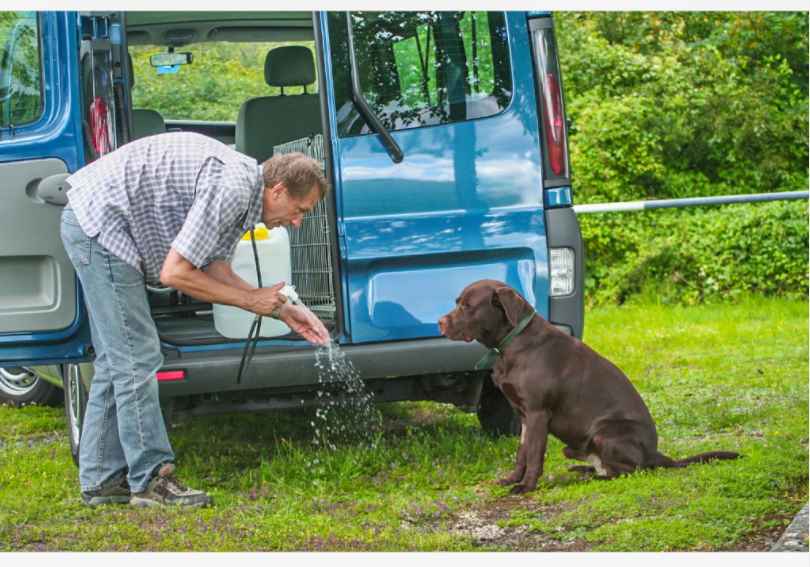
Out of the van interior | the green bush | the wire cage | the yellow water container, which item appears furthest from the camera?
the green bush

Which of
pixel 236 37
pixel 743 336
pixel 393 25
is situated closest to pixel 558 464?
pixel 393 25

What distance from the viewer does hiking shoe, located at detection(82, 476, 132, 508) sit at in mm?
4188

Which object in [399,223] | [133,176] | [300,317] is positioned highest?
[133,176]

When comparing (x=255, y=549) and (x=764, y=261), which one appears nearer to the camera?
(x=255, y=549)

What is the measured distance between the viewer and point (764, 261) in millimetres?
10523

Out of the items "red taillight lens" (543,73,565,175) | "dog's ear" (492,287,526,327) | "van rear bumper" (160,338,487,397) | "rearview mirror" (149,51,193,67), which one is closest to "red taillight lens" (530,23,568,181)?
"red taillight lens" (543,73,565,175)

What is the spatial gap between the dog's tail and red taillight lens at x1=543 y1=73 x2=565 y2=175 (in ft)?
4.51

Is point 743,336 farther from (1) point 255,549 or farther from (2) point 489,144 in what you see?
(1) point 255,549

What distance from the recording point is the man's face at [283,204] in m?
3.84

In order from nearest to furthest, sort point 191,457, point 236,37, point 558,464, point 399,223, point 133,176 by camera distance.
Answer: point 133,176 < point 399,223 < point 558,464 < point 191,457 < point 236,37

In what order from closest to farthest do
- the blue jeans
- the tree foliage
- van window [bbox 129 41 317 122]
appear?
the blue jeans
van window [bbox 129 41 317 122]
the tree foliage

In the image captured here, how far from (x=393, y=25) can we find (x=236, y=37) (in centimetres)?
241

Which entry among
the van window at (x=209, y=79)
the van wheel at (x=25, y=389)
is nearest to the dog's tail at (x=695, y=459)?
the van window at (x=209, y=79)

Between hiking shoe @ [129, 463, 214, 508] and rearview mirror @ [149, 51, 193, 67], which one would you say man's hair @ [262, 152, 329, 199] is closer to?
hiking shoe @ [129, 463, 214, 508]
